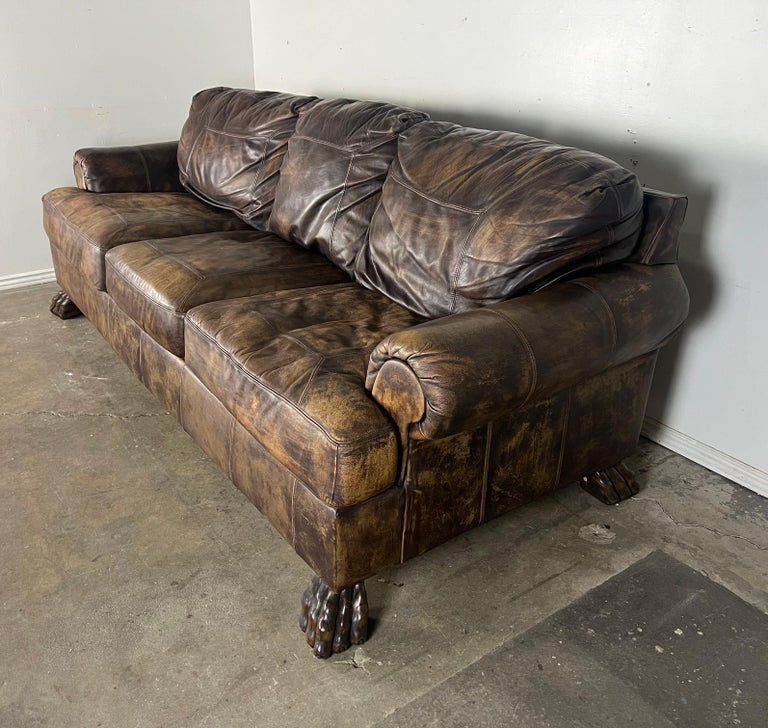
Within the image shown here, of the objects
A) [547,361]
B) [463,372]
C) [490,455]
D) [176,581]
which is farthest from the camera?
A: [176,581]

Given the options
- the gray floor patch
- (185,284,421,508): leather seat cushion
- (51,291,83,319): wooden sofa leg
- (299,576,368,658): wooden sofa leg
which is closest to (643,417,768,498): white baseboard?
the gray floor patch

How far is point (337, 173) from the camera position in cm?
223

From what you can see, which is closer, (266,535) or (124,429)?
(266,535)

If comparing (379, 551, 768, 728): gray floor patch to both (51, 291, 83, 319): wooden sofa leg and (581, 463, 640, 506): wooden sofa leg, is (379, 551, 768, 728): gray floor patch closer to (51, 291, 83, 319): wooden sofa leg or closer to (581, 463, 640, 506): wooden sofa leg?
(581, 463, 640, 506): wooden sofa leg

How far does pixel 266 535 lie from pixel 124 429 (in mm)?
691

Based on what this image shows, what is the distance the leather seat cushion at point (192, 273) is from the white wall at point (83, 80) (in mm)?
1311

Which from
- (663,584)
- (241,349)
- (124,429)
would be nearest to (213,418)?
(241,349)

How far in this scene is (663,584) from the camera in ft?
5.52

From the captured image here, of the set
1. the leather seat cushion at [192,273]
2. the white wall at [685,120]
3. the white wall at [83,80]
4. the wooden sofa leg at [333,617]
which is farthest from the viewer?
the white wall at [83,80]

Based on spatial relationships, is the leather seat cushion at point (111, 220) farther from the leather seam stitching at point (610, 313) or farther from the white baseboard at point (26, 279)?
the leather seam stitching at point (610, 313)

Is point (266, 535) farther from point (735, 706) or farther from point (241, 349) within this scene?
point (735, 706)

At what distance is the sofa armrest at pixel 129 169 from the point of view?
2797mm

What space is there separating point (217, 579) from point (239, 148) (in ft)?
5.39

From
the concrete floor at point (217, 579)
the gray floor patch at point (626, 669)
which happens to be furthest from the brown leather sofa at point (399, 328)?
the gray floor patch at point (626, 669)
